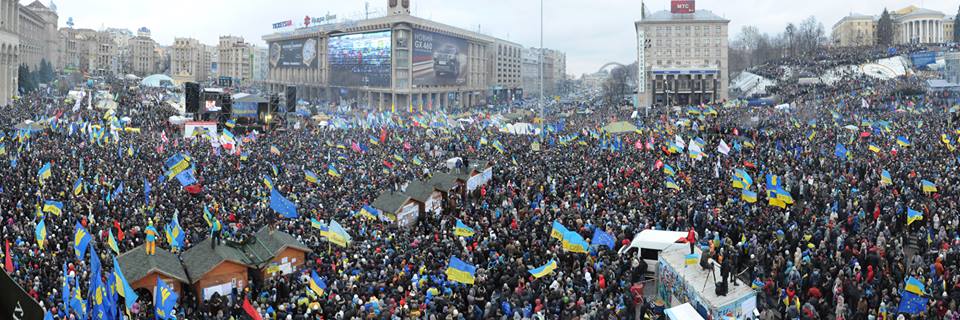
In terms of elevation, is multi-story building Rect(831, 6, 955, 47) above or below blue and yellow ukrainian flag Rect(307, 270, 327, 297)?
above

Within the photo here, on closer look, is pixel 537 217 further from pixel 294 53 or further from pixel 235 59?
pixel 235 59

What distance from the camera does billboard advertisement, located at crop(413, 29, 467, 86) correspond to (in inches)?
3762

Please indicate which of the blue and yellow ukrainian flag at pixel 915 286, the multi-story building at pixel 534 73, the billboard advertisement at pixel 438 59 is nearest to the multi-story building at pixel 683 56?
the billboard advertisement at pixel 438 59

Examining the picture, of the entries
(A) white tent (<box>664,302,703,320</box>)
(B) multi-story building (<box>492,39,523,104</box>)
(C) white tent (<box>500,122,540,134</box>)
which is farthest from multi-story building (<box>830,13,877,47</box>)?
(A) white tent (<box>664,302,703,320</box>)

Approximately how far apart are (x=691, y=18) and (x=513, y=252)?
224 feet

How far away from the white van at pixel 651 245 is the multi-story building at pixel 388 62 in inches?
2959

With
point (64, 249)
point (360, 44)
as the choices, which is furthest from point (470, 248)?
point (360, 44)

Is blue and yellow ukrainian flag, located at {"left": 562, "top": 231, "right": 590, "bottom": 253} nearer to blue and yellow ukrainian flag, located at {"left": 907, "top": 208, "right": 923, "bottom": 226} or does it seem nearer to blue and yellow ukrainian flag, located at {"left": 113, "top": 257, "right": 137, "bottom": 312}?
blue and yellow ukrainian flag, located at {"left": 907, "top": 208, "right": 923, "bottom": 226}

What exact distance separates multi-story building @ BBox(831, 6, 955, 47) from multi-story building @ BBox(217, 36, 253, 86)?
421 feet

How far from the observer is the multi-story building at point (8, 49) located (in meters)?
69.8

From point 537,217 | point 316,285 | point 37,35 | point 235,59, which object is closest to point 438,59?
point 37,35

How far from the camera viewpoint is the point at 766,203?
73.3ft

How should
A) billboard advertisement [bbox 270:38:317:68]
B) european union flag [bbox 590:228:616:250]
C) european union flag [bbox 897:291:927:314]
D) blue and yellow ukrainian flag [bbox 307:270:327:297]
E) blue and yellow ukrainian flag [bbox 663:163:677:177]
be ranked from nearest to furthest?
european union flag [bbox 897:291:927:314] < blue and yellow ukrainian flag [bbox 307:270:327:297] < european union flag [bbox 590:228:616:250] < blue and yellow ukrainian flag [bbox 663:163:677:177] < billboard advertisement [bbox 270:38:317:68]

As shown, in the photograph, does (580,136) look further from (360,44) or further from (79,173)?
(360,44)
